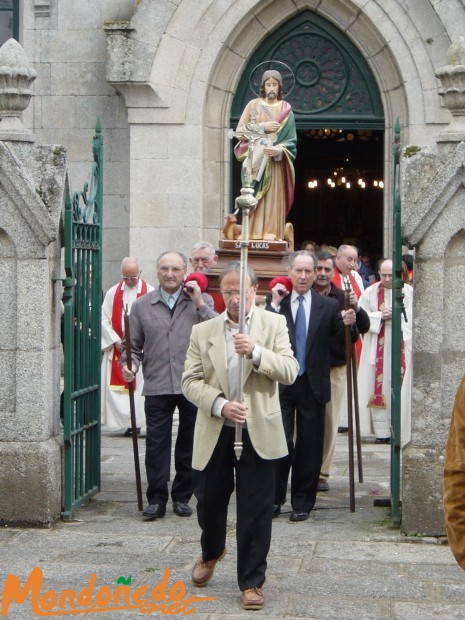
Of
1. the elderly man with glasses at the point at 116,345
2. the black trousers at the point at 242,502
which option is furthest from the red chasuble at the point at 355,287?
the black trousers at the point at 242,502

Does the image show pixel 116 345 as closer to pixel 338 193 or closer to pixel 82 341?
pixel 82 341

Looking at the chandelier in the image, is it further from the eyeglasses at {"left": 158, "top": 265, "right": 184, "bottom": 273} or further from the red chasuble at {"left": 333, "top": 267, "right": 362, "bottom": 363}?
the eyeglasses at {"left": 158, "top": 265, "right": 184, "bottom": 273}

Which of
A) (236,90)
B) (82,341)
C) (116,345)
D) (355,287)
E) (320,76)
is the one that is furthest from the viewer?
(320,76)

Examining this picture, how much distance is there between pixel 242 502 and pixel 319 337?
2.56 metres

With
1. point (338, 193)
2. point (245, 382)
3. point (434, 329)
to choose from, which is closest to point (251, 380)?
point (245, 382)

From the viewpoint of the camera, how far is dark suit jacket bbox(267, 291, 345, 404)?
373 inches

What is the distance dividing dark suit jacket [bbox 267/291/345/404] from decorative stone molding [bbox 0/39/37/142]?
2.26 meters

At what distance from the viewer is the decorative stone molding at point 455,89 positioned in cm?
880

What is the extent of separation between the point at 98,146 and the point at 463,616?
476 cm

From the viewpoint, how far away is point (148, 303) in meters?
9.63

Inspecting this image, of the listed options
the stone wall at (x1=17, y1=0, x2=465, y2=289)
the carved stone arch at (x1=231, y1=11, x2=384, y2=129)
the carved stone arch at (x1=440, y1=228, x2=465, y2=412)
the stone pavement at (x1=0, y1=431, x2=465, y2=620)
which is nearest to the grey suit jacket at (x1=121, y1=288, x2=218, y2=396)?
the stone pavement at (x1=0, y1=431, x2=465, y2=620)

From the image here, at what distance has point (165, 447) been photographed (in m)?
9.43

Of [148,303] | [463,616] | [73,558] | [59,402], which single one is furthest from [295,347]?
[463,616]

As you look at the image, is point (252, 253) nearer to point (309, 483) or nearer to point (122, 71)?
point (309, 483)
